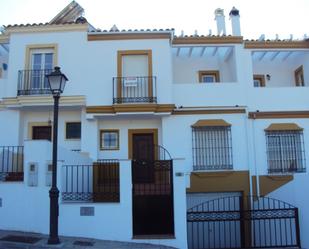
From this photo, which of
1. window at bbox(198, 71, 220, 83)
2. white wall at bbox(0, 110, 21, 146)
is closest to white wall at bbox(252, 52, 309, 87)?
window at bbox(198, 71, 220, 83)

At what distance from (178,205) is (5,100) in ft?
29.3

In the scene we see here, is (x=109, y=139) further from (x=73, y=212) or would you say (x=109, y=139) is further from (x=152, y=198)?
(x=73, y=212)

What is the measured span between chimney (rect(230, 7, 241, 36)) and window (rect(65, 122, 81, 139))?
8.05 metres

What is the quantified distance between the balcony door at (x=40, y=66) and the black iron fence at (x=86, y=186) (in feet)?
14.7

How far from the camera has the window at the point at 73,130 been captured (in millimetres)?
15836

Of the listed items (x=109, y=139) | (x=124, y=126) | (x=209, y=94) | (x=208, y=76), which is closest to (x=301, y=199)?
(x=209, y=94)

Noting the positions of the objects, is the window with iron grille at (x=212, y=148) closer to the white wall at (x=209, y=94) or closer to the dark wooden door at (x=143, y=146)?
the white wall at (x=209, y=94)

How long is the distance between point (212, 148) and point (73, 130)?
19.4 feet

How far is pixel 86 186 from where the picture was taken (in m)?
12.1

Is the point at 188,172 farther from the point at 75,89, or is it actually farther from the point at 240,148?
the point at 75,89

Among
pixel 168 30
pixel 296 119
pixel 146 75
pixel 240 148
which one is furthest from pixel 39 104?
pixel 296 119

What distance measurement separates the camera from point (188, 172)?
1542 cm

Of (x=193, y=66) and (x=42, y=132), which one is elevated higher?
(x=193, y=66)

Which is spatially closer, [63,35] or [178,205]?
[178,205]
